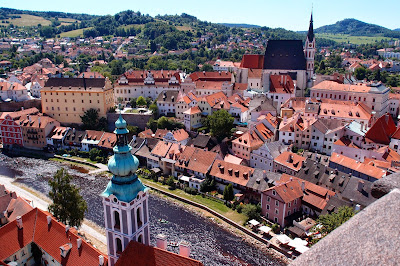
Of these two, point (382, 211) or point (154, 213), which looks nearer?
point (382, 211)

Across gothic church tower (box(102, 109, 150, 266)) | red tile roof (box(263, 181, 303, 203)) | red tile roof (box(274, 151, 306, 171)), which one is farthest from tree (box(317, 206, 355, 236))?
gothic church tower (box(102, 109, 150, 266))

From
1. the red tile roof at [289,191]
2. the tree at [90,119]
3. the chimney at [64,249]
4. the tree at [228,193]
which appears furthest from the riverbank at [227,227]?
the tree at [90,119]

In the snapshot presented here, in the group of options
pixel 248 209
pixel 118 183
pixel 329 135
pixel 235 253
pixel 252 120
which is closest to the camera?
pixel 118 183

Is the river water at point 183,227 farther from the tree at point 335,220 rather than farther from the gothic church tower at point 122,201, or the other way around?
the gothic church tower at point 122,201

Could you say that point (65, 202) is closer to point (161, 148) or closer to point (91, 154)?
point (161, 148)

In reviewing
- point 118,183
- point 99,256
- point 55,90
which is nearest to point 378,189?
point 118,183

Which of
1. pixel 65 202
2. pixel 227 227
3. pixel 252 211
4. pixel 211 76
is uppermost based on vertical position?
pixel 211 76

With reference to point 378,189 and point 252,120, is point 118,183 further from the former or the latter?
point 252,120

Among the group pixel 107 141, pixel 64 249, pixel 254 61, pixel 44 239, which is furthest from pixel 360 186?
pixel 254 61
